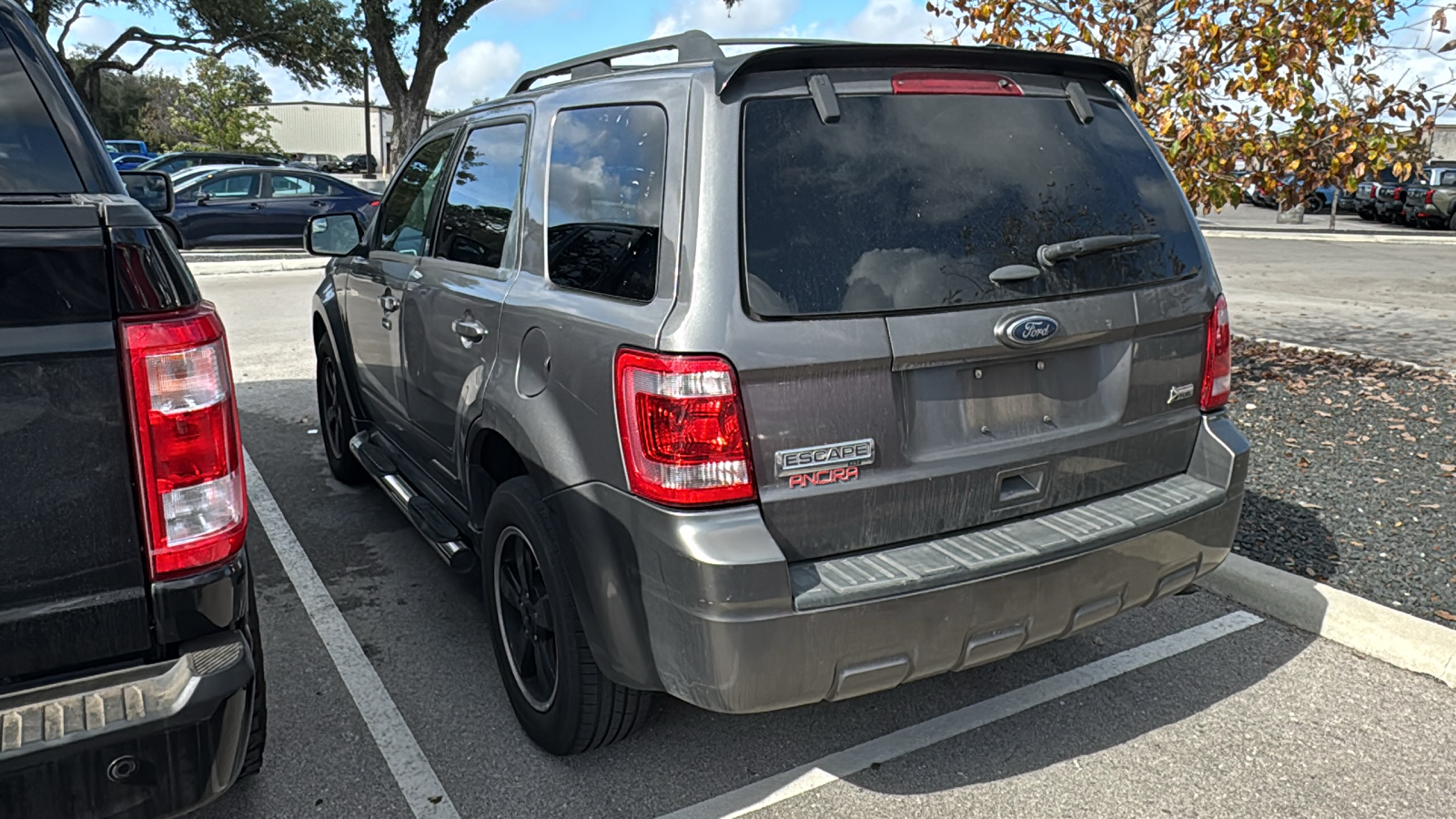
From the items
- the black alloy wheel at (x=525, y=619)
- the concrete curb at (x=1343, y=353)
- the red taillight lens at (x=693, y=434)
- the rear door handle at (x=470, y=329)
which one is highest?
the rear door handle at (x=470, y=329)

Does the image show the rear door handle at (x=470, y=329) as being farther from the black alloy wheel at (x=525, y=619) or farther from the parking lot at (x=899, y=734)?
the parking lot at (x=899, y=734)

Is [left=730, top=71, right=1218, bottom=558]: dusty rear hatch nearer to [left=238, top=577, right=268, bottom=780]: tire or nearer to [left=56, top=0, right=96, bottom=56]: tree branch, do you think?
[left=238, top=577, right=268, bottom=780]: tire

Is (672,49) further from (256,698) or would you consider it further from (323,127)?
(323,127)

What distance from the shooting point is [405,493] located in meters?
4.30

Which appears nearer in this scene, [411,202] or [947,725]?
[947,725]

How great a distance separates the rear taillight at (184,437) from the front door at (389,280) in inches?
78.7

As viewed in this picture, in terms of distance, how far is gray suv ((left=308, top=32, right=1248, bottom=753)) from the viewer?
2.45 metres

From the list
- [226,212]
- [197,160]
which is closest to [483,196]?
[226,212]

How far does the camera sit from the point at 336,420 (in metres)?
5.69

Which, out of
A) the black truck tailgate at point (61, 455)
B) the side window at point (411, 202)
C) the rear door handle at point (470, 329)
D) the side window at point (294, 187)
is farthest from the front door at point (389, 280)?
the side window at point (294, 187)

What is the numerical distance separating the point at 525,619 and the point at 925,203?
67.7 inches

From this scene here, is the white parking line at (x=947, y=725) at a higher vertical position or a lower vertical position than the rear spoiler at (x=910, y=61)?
lower

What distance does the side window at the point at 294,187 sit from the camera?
18828mm

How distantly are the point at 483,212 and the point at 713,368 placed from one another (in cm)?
160
